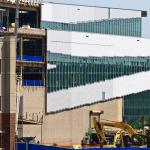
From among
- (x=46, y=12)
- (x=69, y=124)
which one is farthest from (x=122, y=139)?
(x=46, y=12)

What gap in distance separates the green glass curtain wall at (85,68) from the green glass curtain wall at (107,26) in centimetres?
478

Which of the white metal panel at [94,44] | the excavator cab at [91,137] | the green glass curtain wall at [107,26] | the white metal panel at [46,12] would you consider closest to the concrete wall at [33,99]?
the white metal panel at [94,44]

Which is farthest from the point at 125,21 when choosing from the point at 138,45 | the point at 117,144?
the point at 117,144

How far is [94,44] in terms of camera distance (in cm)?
11519

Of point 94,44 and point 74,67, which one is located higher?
point 94,44

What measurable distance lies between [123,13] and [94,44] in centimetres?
1411

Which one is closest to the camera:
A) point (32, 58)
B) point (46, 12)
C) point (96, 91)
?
point (32, 58)

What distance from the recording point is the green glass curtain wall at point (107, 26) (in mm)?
114656

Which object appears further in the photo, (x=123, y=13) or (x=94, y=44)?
(x=123, y=13)

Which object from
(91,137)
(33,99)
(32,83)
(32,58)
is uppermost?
(32,58)

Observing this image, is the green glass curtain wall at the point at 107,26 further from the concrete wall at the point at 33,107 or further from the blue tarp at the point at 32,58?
the concrete wall at the point at 33,107

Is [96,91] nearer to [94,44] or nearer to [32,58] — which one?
[94,44]

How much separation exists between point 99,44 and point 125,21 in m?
10.9

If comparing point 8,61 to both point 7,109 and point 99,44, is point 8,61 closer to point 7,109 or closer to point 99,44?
point 7,109
